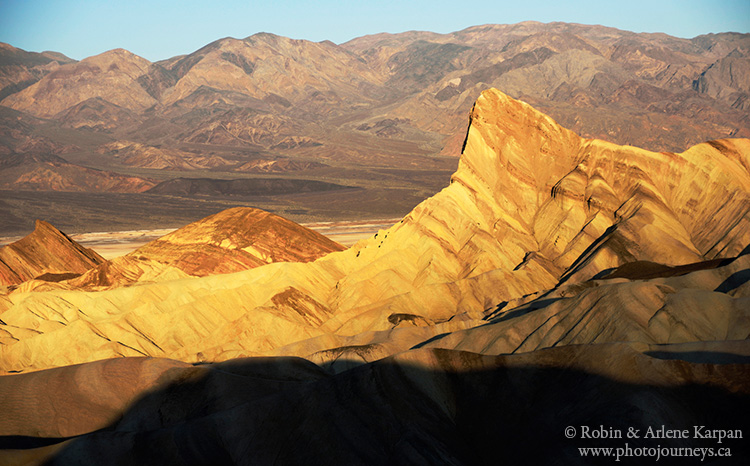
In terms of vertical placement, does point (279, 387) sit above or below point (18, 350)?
above

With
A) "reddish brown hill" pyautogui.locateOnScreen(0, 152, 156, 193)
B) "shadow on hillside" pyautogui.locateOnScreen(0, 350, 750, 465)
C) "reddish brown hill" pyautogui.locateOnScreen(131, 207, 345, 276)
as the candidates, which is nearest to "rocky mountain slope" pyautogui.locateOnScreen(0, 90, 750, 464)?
"shadow on hillside" pyautogui.locateOnScreen(0, 350, 750, 465)

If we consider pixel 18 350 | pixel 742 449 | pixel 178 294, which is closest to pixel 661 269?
pixel 742 449

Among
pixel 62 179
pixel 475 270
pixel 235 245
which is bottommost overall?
pixel 62 179

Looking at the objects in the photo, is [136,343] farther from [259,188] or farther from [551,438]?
[259,188]

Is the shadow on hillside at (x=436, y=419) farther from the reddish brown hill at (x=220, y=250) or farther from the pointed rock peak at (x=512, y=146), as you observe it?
the pointed rock peak at (x=512, y=146)

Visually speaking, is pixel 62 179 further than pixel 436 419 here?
Yes

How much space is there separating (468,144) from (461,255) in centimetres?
1099

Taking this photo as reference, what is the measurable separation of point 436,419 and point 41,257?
52234 mm

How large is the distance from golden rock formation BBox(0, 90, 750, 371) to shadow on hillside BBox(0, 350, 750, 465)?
367 inches

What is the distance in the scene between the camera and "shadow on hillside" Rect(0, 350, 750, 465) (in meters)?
19.9

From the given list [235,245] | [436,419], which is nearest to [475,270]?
[235,245]

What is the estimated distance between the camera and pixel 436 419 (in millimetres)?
22734

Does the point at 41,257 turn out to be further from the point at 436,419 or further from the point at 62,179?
the point at 62,179

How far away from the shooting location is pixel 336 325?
140ft
